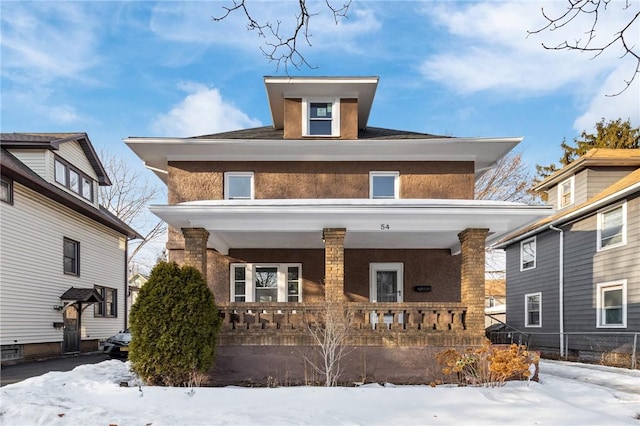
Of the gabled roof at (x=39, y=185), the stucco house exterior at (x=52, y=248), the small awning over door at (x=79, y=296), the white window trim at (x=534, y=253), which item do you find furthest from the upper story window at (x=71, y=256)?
the white window trim at (x=534, y=253)

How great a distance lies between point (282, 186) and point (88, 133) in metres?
9.34

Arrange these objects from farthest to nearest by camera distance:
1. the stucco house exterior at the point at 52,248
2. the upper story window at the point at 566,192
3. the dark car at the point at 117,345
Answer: the upper story window at the point at 566,192 < the dark car at the point at 117,345 < the stucco house exterior at the point at 52,248

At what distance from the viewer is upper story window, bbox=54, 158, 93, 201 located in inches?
583

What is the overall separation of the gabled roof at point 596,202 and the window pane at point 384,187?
4586 mm

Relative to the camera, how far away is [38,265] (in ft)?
43.8

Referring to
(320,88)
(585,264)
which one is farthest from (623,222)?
(320,88)

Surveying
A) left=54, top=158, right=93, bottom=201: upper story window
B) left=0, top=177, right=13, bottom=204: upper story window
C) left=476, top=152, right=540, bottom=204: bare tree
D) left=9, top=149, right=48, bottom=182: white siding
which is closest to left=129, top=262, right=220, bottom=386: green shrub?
left=0, top=177, right=13, bottom=204: upper story window

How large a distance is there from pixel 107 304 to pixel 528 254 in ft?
55.6

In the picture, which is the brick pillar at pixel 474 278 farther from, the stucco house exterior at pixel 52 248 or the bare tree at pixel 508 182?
the bare tree at pixel 508 182

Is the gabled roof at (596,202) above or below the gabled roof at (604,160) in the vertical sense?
below

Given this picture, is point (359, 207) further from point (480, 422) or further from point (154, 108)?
point (154, 108)

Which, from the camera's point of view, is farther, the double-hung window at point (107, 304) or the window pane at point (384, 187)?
the double-hung window at point (107, 304)

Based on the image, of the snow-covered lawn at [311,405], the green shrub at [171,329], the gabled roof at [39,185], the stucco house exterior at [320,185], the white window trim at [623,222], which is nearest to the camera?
the snow-covered lawn at [311,405]

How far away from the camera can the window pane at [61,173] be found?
14.7 metres
